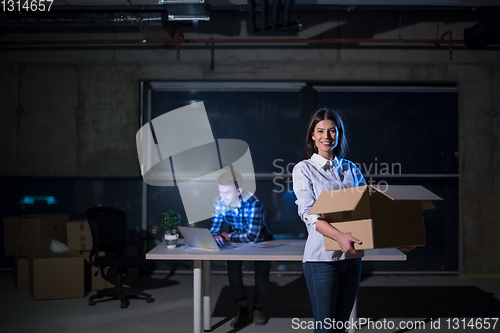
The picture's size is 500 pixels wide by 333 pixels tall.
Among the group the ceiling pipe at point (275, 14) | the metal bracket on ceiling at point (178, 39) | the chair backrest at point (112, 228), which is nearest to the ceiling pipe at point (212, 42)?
the metal bracket on ceiling at point (178, 39)

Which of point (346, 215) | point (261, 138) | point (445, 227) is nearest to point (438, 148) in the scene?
point (445, 227)

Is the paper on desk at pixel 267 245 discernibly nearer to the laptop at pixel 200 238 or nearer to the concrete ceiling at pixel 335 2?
the laptop at pixel 200 238

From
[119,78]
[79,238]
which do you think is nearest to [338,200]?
[79,238]

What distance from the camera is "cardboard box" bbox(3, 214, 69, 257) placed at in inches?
185

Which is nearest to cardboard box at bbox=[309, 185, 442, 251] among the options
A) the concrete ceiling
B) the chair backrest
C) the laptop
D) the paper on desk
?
the laptop

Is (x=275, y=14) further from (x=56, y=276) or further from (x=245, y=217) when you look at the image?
(x=56, y=276)

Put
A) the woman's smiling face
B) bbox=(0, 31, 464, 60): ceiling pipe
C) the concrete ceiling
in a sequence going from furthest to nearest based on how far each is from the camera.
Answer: bbox=(0, 31, 464, 60): ceiling pipe
the concrete ceiling
the woman's smiling face

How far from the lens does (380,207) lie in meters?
1.65

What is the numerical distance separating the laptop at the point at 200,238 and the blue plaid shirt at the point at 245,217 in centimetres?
33

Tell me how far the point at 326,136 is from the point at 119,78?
167 inches

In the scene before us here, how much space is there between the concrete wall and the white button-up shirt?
12.2 ft

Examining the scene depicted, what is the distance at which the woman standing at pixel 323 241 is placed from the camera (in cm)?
170

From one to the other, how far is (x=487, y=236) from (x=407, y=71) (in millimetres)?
2265

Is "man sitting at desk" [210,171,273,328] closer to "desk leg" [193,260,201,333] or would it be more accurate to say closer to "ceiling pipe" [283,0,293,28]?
"desk leg" [193,260,201,333]
